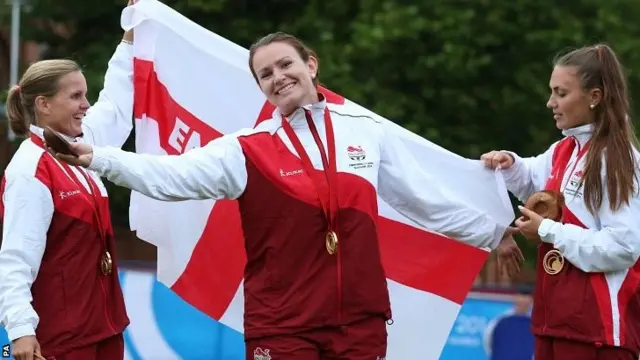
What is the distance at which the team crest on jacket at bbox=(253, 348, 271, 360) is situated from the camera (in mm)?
4648

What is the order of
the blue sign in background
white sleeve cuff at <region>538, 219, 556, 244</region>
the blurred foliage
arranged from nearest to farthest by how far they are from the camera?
white sleeve cuff at <region>538, 219, 556, 244</region> → the blue sign in background → the blurred foliage

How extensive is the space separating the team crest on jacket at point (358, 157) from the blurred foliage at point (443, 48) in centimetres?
823

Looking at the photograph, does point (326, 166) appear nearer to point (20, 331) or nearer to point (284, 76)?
point (284, 76)

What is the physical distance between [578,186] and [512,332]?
11.9 feet

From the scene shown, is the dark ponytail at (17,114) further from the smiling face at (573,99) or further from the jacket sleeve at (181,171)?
the smiling face at (573,99)

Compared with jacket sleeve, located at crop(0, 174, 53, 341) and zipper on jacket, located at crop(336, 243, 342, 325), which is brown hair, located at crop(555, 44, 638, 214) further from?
jacket sleeve, located at crop(0, 174, 53, 341)

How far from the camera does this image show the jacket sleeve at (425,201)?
201 inches

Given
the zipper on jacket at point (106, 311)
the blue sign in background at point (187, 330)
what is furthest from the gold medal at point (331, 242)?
the blue sign in background at point (187, 330)

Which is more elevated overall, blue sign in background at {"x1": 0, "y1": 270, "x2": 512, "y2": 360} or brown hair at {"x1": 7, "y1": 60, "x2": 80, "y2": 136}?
brown hair at {"x1": 7, "y1": 60, "x2": 80, "y2": 136}

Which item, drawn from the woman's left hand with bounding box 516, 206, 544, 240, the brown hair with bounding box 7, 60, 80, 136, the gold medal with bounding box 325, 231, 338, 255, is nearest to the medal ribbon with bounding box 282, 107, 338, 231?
the gold medal with bounding box 325, 231, 338, 255

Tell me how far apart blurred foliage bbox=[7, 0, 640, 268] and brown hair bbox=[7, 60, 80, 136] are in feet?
25.4


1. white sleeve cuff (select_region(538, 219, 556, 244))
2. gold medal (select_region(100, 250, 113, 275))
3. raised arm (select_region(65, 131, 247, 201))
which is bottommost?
gold medal (select_region(100, 250, 113, 275))

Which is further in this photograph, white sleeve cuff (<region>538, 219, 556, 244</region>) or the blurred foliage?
the blurred foliage

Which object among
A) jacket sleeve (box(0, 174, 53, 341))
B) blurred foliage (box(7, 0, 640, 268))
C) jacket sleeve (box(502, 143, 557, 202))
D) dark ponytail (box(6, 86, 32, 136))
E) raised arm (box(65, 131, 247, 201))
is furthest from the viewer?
blurred foliage (box(7, 0, 640, 268))
